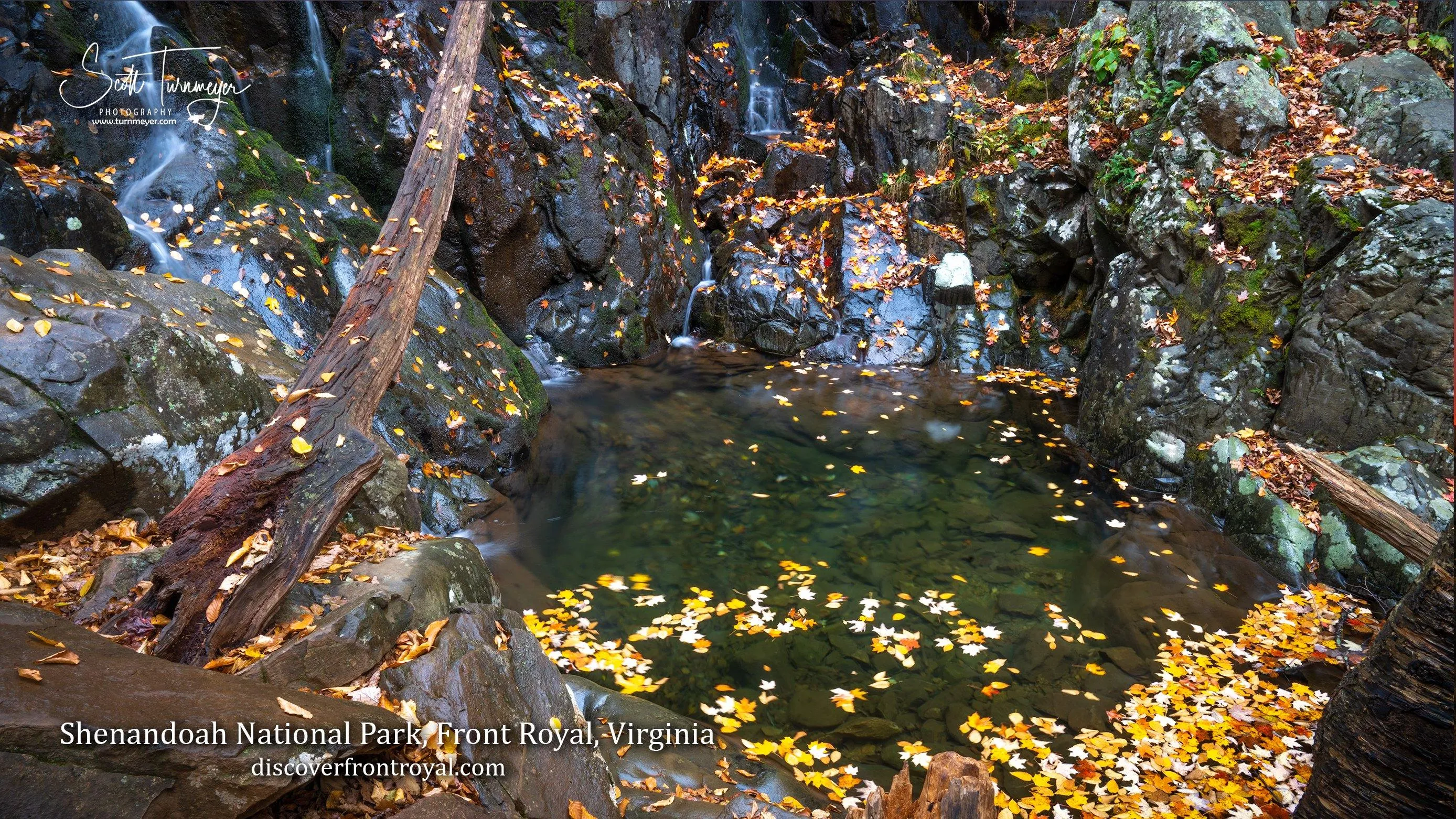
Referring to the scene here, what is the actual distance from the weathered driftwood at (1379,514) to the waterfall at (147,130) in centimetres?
830

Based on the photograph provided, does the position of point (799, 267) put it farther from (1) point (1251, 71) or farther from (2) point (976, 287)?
(1) point (1251, 71)

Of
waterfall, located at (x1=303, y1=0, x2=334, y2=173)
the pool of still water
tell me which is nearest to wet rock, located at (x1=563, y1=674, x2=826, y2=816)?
the pool of still water

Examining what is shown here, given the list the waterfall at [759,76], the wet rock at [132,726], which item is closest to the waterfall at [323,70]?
the wet rock at [132,726]

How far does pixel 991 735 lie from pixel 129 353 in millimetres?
5316

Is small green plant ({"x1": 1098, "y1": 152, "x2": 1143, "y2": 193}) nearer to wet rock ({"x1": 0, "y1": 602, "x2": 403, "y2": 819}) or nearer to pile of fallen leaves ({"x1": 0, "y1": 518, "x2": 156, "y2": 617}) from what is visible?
wet rock ({"x1": 0, "y1": 602, "x2": 403, "y2": 819})

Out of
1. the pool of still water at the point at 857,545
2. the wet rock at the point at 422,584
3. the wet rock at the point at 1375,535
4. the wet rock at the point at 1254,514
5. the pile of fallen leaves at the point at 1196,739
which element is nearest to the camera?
the wet rock at the point at 422,584

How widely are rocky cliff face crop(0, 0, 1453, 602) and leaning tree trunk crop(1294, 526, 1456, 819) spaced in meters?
4.22

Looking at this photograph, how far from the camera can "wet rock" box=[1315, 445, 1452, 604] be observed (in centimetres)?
540

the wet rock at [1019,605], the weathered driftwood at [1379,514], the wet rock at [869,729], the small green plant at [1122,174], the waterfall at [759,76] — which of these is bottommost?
the wet rock at [869,729]

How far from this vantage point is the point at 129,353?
390cm

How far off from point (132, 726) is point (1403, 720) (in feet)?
11.8

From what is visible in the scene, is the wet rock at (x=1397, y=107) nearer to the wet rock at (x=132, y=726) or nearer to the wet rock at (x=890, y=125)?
the wet rock at (x=890, y=125)

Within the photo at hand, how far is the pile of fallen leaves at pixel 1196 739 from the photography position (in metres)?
3.58

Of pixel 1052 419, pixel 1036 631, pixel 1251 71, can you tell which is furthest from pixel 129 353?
pixel 1251 71
